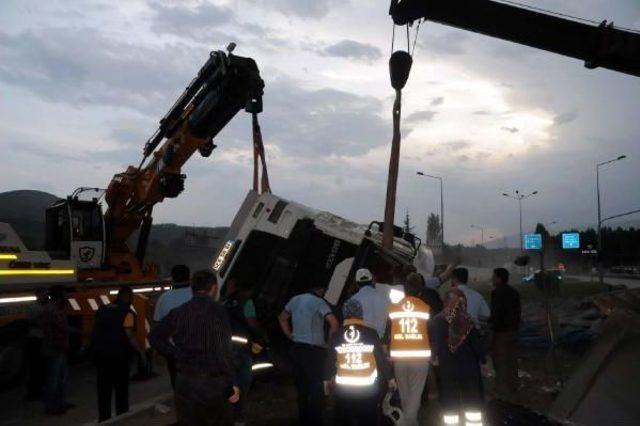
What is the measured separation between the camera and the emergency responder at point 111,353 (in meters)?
7.13

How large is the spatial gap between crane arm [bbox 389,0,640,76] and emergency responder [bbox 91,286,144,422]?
5.30 meters

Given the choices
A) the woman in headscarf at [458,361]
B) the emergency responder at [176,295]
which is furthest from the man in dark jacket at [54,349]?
the woman in headscarf at [458,361]

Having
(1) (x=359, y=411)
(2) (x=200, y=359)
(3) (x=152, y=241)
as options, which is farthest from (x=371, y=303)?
(3) (x=152, y=241)

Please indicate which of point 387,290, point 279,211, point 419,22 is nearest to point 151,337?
point 387,290

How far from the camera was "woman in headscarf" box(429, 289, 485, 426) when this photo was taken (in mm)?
6266

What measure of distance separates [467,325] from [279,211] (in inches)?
153

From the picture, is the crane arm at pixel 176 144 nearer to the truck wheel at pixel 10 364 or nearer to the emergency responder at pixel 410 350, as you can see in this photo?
the truck wheel at pixel 10 364

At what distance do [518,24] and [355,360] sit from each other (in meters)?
5.33

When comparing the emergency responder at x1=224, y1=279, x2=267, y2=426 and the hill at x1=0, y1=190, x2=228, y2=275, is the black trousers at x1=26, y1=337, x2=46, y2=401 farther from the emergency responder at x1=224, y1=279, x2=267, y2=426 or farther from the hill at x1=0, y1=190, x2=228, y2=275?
the hill at x1=0, y1=190, x2=228, y2=275

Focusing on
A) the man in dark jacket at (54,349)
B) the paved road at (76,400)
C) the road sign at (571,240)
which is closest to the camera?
the paved road at (76,400)

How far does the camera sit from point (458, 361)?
250 inches

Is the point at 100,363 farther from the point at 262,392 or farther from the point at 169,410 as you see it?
the point at 262,392

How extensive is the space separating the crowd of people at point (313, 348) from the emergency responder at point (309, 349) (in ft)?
0.03

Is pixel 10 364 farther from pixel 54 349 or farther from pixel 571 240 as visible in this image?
pixel 571 240
